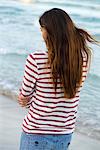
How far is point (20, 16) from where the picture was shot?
22.7ft

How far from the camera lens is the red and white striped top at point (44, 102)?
1609 millimetres

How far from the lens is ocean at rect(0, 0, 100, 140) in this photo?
12.9 ft

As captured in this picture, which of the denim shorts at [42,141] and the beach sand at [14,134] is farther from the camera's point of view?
the beach sand at [14,134]

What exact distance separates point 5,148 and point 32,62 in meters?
1.28

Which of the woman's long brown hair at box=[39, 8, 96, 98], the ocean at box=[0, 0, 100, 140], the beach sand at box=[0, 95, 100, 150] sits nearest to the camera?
the woman's long brown hair at box=[39, 8, 96, 98]

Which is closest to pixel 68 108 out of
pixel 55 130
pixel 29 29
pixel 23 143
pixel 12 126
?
pixel 55 130

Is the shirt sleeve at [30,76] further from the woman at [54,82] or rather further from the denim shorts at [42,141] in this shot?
the denim shorts at [42,141]

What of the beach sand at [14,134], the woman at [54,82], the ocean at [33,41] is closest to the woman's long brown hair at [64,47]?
the woman at [54,82]

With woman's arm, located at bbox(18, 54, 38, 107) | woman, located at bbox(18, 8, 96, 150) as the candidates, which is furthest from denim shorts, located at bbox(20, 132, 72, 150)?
woman's arm, located at bbox(18, 54, 38, 107)

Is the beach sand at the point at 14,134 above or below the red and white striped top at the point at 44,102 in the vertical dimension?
below

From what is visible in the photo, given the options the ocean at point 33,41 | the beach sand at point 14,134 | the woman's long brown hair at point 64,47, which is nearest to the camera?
the woman's long brown hair at point 64,47

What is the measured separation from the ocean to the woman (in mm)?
1640

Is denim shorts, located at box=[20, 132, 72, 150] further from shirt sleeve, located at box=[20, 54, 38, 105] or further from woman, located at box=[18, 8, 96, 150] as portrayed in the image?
shirt sleeve, located at box=[20, 54, 38, 105]

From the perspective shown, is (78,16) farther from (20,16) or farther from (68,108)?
(68,108)
